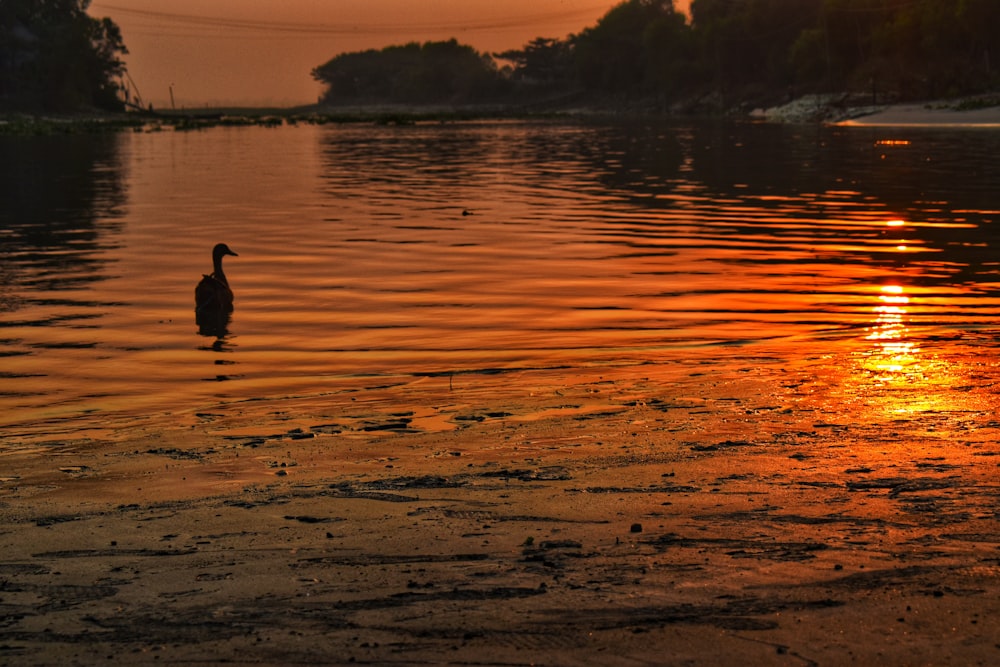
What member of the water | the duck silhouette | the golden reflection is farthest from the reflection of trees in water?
the golden reflection

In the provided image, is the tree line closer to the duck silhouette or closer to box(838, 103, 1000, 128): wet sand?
box(838, 103, 1000, 128): wet sand

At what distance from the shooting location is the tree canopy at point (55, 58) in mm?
129000

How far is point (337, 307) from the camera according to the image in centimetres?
1565

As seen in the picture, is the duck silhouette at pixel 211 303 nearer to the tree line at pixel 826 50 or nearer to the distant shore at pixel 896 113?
the distant shore at pixel 896 113

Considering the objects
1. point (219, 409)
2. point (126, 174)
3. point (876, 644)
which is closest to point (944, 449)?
point (876, 644)

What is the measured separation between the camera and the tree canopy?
129000 millimetres

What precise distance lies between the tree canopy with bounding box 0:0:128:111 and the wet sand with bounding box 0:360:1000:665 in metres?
130

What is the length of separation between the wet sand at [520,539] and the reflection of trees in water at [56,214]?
1072 cm

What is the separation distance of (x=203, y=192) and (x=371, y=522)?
31.2m

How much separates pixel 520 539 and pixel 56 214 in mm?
26279

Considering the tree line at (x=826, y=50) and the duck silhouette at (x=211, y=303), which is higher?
the tree line at (x=826, y=50)

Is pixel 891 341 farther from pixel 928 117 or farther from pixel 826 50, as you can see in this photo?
pixel 826 50

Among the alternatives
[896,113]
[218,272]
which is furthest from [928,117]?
[218,272]

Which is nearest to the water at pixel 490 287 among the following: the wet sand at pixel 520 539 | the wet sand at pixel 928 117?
the wet sand at pixel 520 539
